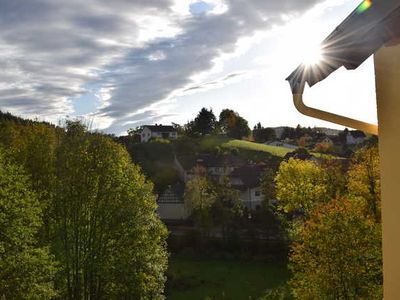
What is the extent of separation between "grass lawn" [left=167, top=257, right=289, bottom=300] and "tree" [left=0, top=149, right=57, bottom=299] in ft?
59.1

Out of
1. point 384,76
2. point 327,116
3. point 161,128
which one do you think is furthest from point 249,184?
point 384,76

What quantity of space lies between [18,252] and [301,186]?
25153 millimetres

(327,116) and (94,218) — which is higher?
(327,116)

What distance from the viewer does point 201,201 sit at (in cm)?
5253

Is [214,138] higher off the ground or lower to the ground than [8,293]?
higher

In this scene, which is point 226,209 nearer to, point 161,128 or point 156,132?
point 156,132

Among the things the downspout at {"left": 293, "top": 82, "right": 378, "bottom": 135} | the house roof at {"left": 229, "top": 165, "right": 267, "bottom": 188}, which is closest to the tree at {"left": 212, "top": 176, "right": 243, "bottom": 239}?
the house roof at {"left": 229, "top": 165, "right": 267, "bottom": 188}

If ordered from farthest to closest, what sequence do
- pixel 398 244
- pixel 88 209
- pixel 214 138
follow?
pixel 214 138 → pixel 88 209 → pixel 398 244

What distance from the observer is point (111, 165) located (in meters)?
27.1

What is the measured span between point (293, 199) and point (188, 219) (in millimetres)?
22251

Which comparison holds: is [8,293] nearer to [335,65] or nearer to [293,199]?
[335,65]

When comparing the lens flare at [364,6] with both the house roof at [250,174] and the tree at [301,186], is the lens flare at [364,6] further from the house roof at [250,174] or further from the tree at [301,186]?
the house roof at [250,174]

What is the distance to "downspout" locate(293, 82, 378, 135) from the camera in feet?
12.5

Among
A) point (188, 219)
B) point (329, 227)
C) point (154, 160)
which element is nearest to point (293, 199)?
point (329, 227)
